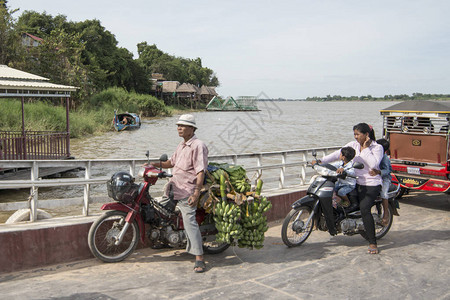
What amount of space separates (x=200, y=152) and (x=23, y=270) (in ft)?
7.70

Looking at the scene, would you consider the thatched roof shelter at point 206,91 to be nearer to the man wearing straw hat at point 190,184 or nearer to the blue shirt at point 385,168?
the blue shirt at point 385,168

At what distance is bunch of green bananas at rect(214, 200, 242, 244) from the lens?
4887 mm

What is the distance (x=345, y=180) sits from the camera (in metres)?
5.84

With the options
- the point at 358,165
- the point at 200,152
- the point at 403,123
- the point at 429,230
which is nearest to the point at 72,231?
the point at 200,152

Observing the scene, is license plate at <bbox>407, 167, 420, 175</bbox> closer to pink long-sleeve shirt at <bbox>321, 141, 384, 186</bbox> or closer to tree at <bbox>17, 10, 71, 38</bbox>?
pink long-sleeve shirt at <bbox>321, 141, 384, 186</bbox>

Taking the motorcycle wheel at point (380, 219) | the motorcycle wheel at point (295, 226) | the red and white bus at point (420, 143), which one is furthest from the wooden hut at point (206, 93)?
the motorcycle wheel at point (295, 226)

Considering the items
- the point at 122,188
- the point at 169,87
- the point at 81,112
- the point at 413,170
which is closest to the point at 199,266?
the point at 122,188

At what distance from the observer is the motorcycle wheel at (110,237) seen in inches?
186

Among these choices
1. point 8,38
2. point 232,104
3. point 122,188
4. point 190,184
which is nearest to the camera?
point 122,188

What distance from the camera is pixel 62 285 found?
4238 millimetres

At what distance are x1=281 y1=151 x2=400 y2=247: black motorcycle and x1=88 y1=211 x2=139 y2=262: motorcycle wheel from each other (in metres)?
1.99

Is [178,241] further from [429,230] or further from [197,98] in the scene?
[197,98]

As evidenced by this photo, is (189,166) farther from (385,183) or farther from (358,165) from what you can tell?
(385,183)

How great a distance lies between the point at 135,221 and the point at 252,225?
140 centimetres
